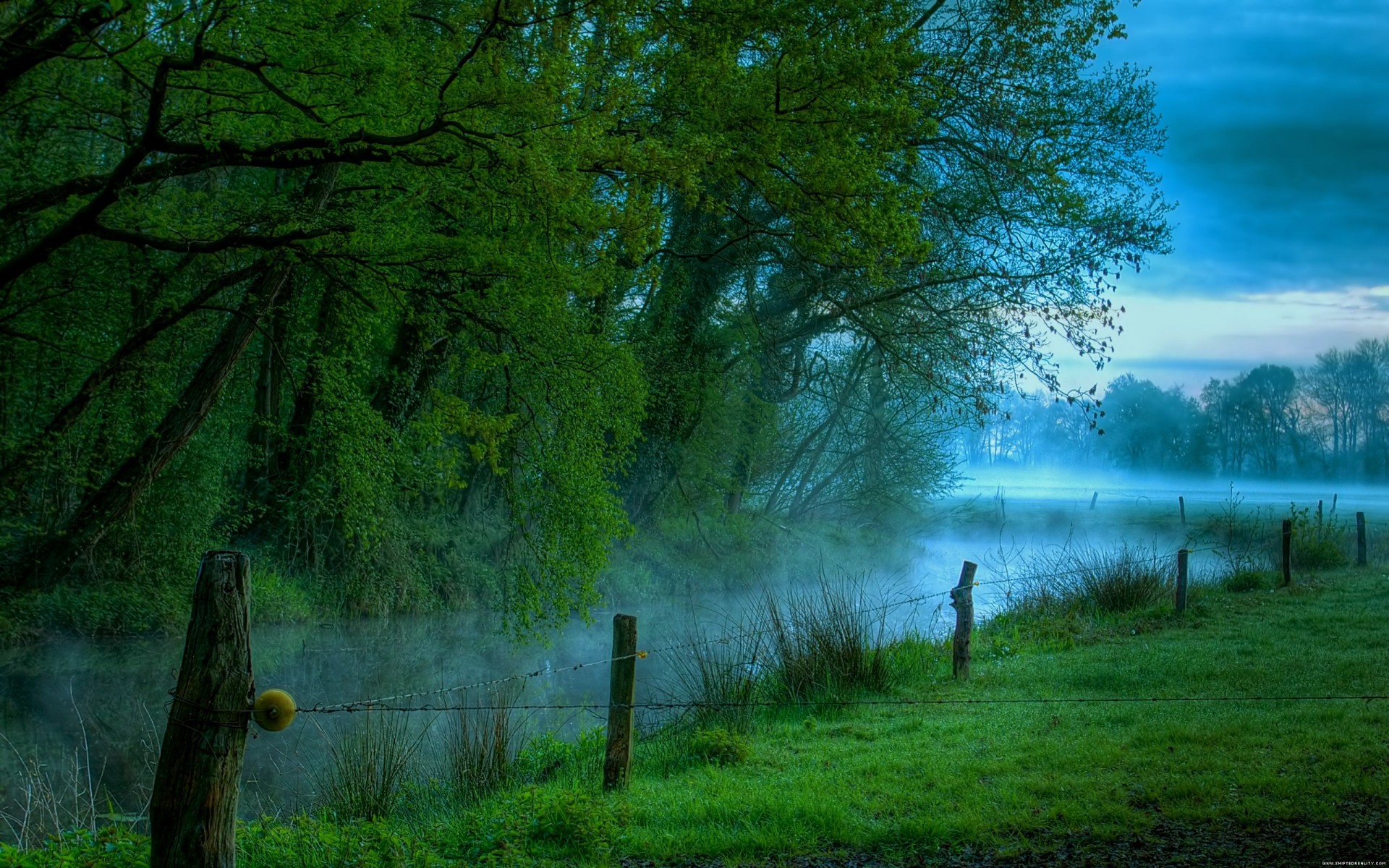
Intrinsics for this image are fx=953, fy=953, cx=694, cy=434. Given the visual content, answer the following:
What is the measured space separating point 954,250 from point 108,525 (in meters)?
12.5

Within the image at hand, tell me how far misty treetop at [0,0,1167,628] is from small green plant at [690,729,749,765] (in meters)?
5.21

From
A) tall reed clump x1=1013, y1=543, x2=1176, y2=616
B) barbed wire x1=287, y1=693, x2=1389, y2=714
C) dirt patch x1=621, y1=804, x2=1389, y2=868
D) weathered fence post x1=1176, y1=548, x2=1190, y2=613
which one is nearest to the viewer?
dirt patch x1=621, y1=804, x2=1389, y2=868

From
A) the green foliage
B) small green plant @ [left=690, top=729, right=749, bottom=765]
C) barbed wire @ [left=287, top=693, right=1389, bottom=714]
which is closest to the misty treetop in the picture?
barbed wire @ [left=287, top=693, right=1389, bottom=714]

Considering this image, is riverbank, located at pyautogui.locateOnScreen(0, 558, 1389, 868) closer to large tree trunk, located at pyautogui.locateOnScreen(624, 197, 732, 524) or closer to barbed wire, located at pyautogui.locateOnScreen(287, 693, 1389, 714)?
barbed wire, located at pyautogui.locateOnScreen(287, 693, 1389, 714)

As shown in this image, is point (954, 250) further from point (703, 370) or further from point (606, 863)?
point (606, 863)

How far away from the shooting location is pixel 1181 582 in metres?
12.5

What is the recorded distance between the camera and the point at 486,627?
53.3 ft

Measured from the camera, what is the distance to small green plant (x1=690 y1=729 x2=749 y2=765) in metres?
6.58

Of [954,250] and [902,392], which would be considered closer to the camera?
[954,250]

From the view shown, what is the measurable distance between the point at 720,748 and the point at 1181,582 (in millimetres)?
8574

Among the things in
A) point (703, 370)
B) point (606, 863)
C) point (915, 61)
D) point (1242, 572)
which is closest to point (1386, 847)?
point (606, 863)

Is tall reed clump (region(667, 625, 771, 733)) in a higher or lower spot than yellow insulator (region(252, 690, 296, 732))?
lower

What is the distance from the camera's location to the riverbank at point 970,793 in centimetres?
466

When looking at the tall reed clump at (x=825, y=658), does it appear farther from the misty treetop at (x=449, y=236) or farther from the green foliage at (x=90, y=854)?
the green foliage at (x=90, y=854)
